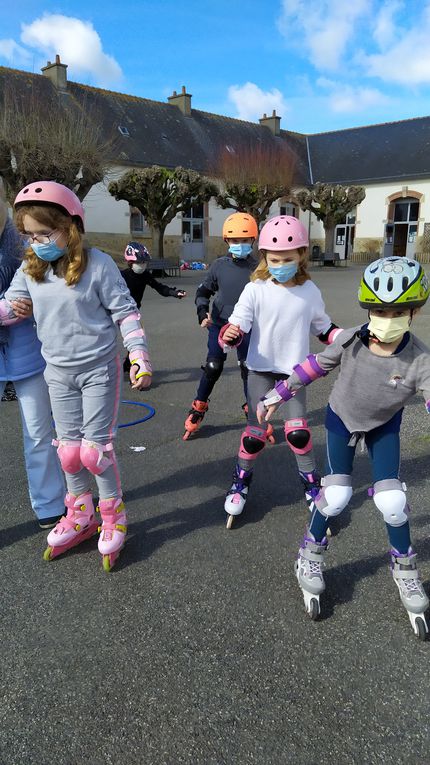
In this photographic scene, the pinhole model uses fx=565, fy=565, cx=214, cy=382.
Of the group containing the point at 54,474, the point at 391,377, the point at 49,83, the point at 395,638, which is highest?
the point at 49,83

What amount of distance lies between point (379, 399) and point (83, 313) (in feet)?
5.20

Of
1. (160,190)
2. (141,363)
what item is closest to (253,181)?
(160,190)

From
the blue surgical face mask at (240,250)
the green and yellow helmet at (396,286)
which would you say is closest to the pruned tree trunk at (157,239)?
the blue surgical face mask at (240,250)

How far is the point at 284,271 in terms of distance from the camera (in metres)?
3.53

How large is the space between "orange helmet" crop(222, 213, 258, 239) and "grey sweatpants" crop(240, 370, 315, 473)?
161 cm

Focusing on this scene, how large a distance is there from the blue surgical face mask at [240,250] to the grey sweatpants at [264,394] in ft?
5.37

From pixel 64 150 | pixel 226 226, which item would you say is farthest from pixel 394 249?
pixel 226 226

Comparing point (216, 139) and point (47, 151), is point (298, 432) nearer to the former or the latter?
point (47, 151)

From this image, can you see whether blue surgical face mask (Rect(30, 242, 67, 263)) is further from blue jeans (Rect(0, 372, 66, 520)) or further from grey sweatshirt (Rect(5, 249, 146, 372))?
blue jeans (Rect(0, 372, 66, 520))

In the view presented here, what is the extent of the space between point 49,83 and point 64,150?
610 inches

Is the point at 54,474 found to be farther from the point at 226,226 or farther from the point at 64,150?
the point at 64,150

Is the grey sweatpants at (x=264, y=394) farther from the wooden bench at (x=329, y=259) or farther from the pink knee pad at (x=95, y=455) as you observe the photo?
the wooden bench at (x=329, y=259)

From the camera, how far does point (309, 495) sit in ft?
12.8

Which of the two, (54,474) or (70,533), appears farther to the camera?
(54,474)
